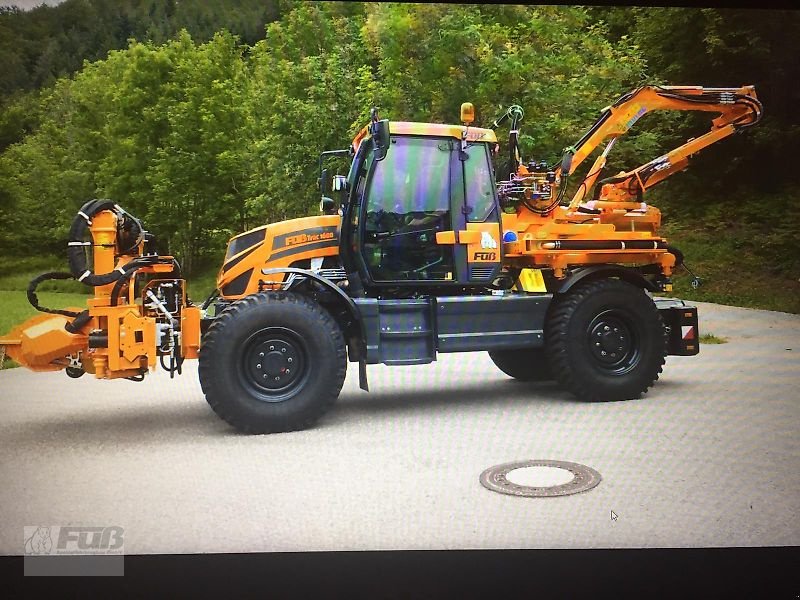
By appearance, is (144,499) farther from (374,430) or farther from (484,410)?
(484,410)

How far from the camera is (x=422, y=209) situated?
15.4 ft

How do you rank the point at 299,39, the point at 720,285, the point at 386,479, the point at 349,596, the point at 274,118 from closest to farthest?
the point at 349,596, the point at 386,479, the point at 299,39, the point at 274,118, the point at 720,285

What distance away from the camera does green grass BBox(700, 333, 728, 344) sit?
4.75 meters

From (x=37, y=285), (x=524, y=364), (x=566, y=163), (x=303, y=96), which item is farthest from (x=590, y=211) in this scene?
(x=37, y=285)

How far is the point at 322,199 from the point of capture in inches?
187

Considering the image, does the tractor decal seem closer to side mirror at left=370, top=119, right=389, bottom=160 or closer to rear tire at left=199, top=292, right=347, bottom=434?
rear tire at left=199, top=292, right=347, bottom=434

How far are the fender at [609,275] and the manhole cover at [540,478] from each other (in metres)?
1.48

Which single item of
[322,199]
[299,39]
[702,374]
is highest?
[299,39]

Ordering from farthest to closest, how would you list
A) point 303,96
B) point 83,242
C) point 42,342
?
point 303,96 → point 83,242 → point 42,342

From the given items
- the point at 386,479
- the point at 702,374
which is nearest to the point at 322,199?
the point at 386,479

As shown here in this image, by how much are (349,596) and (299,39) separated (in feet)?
8.95

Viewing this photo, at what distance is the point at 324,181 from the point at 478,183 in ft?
3.14

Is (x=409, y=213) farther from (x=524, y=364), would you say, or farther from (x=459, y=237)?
(x=524, y=364)

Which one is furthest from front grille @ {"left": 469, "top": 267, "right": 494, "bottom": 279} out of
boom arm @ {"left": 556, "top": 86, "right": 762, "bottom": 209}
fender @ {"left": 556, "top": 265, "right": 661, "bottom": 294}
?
boom arm @ {"left": 556, "top": 86, "right": 762, "bottom": 209}
